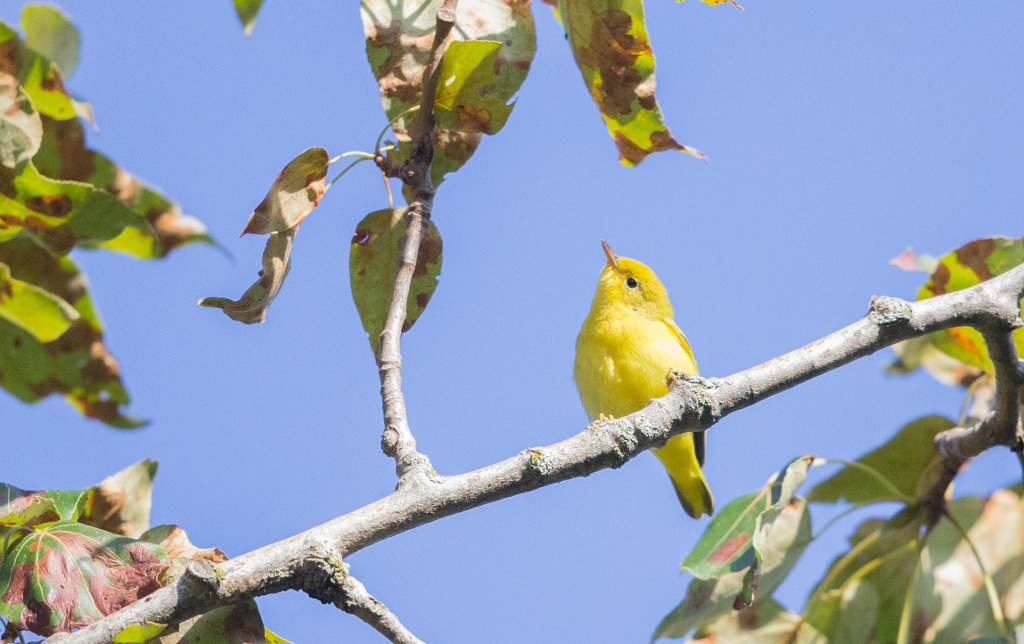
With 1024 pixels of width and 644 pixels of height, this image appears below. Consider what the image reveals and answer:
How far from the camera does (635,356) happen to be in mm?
4207

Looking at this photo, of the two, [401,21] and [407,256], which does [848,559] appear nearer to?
[407,256]

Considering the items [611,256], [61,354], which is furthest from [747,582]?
[611,256]

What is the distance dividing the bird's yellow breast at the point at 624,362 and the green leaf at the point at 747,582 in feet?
7.34

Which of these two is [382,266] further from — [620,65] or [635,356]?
[635,356]

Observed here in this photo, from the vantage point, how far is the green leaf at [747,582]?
1.72 m

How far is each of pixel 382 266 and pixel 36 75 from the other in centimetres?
133

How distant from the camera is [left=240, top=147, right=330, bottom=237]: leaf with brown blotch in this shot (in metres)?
1.97

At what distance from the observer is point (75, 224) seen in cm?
105

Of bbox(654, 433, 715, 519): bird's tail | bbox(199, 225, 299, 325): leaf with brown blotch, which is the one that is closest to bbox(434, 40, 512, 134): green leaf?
bbox(199, 225, 299, 325): leaf with brown blotch

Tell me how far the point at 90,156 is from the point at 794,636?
1.65 meters

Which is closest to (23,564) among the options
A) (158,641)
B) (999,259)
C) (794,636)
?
(158,641)

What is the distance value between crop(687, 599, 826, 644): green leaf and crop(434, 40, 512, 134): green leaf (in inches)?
57.0

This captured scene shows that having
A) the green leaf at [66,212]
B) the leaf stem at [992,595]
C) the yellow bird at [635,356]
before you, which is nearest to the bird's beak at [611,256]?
the yellow bird at [635,356]

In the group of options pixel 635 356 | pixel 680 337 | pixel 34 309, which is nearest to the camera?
pixel 34 309
